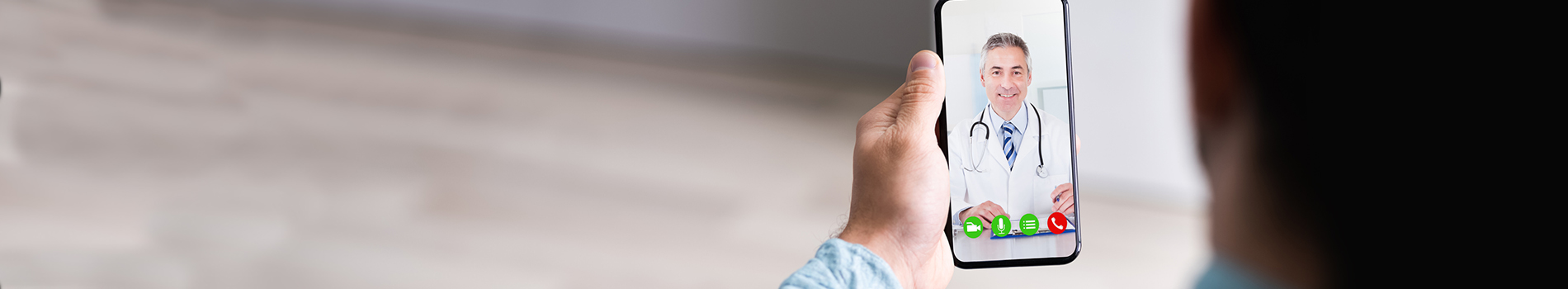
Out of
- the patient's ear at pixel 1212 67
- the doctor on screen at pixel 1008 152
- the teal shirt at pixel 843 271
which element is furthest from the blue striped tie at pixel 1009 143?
the patient's ear at pixel 1212 67

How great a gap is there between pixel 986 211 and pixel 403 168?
0.63m

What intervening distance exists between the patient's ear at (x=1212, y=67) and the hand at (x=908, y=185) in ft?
1.20

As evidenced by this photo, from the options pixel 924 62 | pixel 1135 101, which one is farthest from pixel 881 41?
pixel 1135 101

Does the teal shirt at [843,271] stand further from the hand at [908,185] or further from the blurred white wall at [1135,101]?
the blurred white wall at [1135,101]

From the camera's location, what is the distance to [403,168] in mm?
776

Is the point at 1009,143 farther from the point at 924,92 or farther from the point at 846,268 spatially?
the point at 846,268

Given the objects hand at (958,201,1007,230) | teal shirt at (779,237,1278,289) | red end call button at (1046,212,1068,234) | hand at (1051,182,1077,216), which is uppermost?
hand at (1051,182,1077,216)

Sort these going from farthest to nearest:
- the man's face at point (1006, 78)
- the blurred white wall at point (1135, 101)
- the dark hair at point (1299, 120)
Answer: the blurred white wall at point (1135, 101) < the man's face at point (1006, 78) < the dark hair at point (1299, 120)

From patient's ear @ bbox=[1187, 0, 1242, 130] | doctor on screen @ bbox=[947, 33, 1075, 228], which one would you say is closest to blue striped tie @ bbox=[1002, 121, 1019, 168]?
doctor on screen @ bbox=[947, 33, 1075, 228]

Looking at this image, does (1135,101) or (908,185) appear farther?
(1135,101)

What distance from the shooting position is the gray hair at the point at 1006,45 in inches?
22.3

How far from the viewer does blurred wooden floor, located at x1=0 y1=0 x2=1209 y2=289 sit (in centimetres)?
75

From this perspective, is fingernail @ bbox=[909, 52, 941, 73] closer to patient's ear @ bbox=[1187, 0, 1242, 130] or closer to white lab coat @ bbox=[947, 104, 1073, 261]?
white lab coat @ bbox=[947, 104, 1073, 261]

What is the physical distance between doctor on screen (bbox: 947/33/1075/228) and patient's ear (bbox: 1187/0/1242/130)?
402mm
